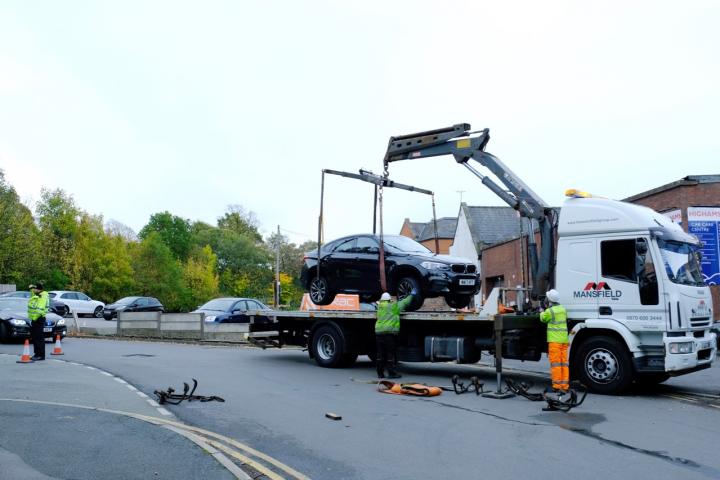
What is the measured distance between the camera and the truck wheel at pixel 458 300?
1310 cm

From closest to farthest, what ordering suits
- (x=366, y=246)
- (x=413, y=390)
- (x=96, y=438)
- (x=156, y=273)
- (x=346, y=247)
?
1. (x=96, y=438)
2. (x=413, y=390)
3. (x=366, y=246)
4. (x=346, y=247)
5. (x=156, y=273)

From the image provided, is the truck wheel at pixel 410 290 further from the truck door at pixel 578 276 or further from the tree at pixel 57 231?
the tree at pixel 57 231

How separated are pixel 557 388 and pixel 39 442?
7.09 metres

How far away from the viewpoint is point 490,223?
37.5m

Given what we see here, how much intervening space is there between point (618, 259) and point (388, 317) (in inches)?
165

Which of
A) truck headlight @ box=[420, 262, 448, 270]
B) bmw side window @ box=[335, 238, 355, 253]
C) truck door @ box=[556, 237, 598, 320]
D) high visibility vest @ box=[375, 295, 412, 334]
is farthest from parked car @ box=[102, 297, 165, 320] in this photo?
truck door @ box=[556, 237, 598, 320]

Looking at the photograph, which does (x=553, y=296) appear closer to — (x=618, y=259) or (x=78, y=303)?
(x=618, y=259)

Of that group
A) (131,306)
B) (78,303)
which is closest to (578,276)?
(131,306)

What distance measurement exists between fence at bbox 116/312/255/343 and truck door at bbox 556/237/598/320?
1260 cm

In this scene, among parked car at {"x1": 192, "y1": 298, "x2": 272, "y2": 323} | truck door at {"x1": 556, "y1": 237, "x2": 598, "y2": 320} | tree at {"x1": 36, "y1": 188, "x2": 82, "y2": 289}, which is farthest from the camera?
tree at {"x1": 36, "y1": 188, "x2": 82, "y2": 289}

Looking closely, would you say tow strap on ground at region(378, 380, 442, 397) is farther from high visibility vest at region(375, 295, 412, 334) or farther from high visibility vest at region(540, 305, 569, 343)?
high visibility vest at region(540, 305, 569, 343)

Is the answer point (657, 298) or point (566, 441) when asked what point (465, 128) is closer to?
point (657, 298)

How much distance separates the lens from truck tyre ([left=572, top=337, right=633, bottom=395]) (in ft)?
33.8

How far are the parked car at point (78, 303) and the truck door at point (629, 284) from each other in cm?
3074
